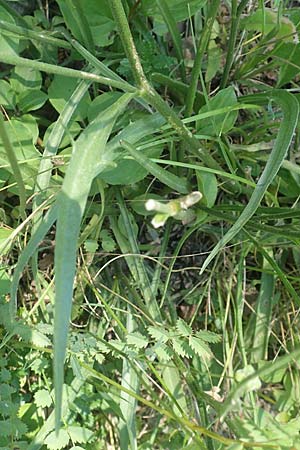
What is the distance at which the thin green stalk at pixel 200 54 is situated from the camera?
0.87 meters

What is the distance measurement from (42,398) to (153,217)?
43cm

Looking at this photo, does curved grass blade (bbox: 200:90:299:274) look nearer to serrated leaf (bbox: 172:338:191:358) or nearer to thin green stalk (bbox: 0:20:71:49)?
serrated leaf (bbox: 172:338:191:358)

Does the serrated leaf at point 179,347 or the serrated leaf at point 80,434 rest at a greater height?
the serrated leaf at point 179,347

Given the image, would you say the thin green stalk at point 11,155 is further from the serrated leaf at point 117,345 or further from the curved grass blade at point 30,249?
the serrated leaf at point 117,345

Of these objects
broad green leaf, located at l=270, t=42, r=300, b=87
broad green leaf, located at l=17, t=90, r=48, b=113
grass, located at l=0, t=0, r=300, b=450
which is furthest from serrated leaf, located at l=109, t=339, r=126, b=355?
broad green leaf, located at l=270, t=42, r=300, b=87

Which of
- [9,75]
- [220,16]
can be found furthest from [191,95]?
[9,75]

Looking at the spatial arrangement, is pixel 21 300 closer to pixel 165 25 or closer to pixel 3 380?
pixel 3 380

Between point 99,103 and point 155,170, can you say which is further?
point 99,103

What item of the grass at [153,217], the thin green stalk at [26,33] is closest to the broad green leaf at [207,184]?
the grass at [153,217]

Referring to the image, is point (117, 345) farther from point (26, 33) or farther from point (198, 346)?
point (26, 33)

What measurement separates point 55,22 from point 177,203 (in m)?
0.68

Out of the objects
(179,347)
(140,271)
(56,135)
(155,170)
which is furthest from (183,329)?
(56,135)

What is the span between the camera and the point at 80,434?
1.05 m

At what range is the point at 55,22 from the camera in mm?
1089
